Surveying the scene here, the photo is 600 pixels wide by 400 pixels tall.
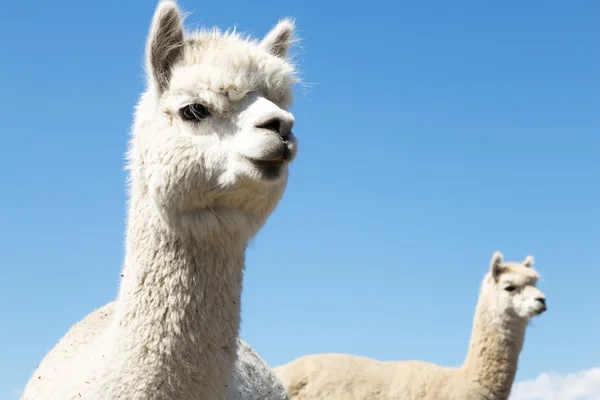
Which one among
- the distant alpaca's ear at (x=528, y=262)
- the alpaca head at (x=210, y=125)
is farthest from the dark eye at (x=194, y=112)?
the distant alpaca's ear at (x=528, y=262)

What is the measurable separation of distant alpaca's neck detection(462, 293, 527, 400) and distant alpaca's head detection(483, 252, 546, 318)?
12cm

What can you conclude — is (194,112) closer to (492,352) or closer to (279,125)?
(279,125)

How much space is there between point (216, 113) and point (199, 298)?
90 cm

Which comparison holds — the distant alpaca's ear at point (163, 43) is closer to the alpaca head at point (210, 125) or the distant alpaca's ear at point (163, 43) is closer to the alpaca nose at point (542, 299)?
the alpaca head at point (210, 125)

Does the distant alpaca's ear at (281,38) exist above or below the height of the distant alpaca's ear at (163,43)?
above

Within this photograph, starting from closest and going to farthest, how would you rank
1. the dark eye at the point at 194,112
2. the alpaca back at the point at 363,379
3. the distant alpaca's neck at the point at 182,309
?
1. the distant alpaca's neck at the point at 182,309
2. the dark eye at the point at 194,112
3. the alpaca back at the point at 363,379

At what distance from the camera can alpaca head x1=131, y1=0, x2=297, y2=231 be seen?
350 centimetres

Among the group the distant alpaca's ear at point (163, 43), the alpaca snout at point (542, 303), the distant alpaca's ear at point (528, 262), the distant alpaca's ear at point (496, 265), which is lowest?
the distant alpaca's ear at point (163, 43)

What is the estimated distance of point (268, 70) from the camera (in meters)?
3.86

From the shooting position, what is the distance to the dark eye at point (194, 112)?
12.0ft

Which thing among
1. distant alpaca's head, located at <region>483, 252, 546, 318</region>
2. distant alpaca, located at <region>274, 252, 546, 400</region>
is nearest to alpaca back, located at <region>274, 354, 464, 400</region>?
distant alpaca, located at <region>274, 252, 546, 400</region>

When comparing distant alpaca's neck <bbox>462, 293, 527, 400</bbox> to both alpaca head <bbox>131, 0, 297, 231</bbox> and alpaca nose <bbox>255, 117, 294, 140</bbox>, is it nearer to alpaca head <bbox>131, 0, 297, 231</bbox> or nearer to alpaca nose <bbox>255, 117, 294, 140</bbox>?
alpaca head <bbox>131, 0, 297, 231</bbox>

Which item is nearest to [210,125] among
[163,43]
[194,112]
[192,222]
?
[194,112]

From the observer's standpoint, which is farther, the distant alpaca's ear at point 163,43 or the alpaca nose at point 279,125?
the distant alpaca's ear at point 163,43
